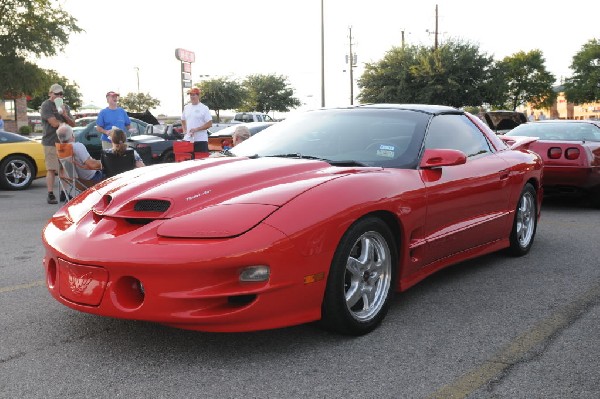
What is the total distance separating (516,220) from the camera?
5.51 metres

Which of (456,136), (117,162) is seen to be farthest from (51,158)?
(456,136)

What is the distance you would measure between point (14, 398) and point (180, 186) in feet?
4.28

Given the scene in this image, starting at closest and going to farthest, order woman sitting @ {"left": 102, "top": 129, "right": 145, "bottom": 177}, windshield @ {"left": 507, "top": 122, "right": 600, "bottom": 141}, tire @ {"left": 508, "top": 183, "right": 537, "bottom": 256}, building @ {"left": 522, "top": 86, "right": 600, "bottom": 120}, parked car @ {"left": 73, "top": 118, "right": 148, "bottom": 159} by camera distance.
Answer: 1. tire @ {"left": 508, "top": 183, "right": 537, "bottom": 256}
2. woman sitting @ {"left": 102, "top": 129, "right": 145, "bottom": 177}
3. windshield @ {"left": 507, "top": 122, "right": 600, "bottom": 141}
4. parked car @ {"left": 73, "top": 118, "right": 148, "bottom": 159}
5. building @ {"left": 522, "top": 86, "right": 600, "bottom": 120}

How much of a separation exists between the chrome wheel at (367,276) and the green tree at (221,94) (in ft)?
217

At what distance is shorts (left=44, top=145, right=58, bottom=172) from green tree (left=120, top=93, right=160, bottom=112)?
8119 centimetres

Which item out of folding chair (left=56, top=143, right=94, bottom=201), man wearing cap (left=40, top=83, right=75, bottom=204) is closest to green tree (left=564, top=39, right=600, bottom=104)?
man wearing cap (left=40, top=83, right=75, bottom=204)

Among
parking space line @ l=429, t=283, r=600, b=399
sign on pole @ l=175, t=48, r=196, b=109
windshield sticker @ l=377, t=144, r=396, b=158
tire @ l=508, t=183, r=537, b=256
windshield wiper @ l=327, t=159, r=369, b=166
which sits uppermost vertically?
sign on pole @ l=175, t=48, r=196, b=109

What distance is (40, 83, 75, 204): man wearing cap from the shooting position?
9812 mm

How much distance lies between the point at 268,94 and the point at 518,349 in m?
71.5

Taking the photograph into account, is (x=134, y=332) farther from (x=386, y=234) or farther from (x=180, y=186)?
(x=386, y=234)

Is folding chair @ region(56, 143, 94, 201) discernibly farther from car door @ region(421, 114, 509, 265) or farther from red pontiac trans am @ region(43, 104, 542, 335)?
car door @ region(421, 114, 509, 265)

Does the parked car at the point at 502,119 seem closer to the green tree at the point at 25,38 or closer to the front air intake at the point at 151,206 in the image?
the front air intake at the point at 151,206

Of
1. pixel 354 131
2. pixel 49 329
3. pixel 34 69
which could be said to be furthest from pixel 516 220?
pixel 34 69

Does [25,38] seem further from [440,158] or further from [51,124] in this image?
[440,158]
